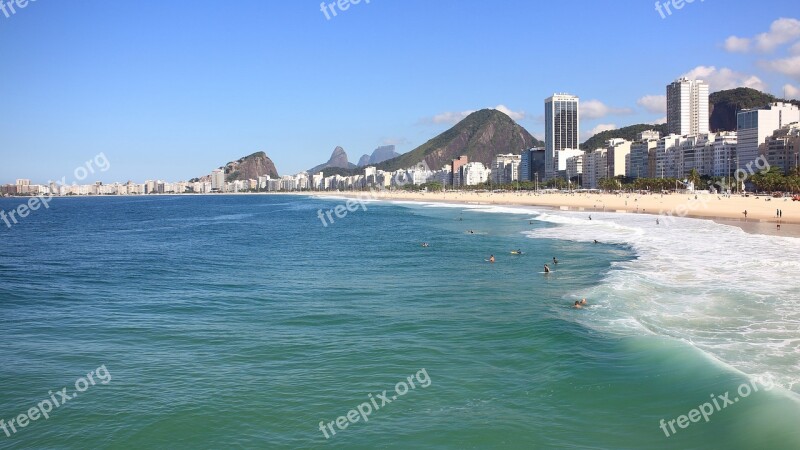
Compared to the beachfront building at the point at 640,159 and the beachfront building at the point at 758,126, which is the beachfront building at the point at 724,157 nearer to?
the beachfront building at the point at 758,126

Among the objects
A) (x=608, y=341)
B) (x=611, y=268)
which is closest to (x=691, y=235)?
(x=611, y=268)

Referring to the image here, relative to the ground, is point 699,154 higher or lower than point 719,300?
higher

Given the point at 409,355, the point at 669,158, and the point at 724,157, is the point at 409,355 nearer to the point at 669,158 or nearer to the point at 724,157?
the point at 724,157

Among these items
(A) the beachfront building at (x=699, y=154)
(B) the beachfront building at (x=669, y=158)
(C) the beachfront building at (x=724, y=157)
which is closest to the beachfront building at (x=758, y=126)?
(C) the beachfront building at (x=724, y=157)

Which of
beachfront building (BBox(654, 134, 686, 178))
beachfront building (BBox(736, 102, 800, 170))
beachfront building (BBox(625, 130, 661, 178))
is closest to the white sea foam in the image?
beachfront building (BBox(736, 102, 800, 170))

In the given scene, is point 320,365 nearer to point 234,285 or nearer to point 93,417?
→ point 93,417

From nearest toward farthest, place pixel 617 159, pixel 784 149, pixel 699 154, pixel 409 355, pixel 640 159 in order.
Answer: pixel 409 355 < pixel 784 149 < pixel 699 154 < pixel 640 159 < pixel 617 159

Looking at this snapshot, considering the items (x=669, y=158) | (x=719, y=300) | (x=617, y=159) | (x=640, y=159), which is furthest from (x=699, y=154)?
(x=719, y=300)

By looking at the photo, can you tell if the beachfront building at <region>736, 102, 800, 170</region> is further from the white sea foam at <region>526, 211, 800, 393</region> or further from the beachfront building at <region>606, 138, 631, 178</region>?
the white sea foam at <region>526, 211, 800, 393</region>
